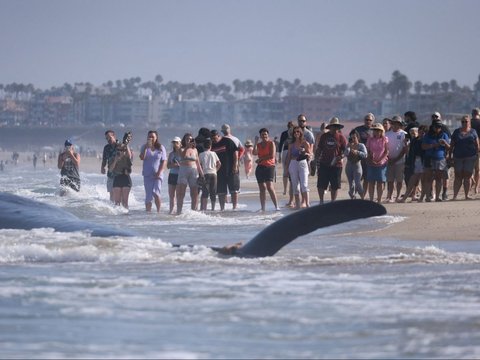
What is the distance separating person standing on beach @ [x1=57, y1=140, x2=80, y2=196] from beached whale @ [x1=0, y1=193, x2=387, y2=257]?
10.4m

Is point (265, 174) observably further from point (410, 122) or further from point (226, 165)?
point (410, 122)

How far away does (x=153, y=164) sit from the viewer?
65.6ft

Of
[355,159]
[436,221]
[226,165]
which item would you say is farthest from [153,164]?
[436,221]

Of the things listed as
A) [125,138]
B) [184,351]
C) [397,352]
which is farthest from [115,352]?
[125,138]

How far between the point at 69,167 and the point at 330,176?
6.89 m

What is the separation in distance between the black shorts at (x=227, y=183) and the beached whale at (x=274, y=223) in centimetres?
743

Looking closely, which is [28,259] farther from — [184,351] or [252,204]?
[252,204]

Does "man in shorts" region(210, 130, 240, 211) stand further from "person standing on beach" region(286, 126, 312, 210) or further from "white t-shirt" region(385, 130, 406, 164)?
"white t-shirt" region(385, 130, 406, 164)

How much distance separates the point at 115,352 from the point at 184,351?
41cm

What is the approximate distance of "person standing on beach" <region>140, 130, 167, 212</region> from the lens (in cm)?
1991

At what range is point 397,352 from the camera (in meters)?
6.99

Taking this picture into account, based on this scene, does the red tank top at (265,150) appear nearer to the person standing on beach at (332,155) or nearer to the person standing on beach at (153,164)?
the person standing on beach at (332,155)

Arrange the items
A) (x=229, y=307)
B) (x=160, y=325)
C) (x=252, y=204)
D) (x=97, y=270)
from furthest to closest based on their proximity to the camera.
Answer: (x=252, y=204) → (x=97, y=270) → (x=229, y=307) → (x=160, y=325)

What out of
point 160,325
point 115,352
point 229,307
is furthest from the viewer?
point 229,307
